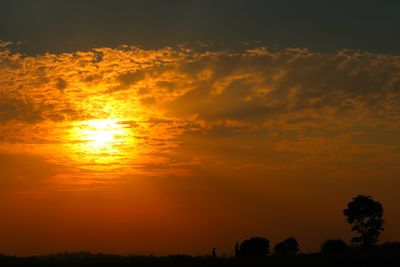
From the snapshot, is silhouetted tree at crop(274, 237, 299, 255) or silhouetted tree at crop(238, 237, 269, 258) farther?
silhouetted tree at crop(274, 237, 299, 255)

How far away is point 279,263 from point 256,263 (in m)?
2.31

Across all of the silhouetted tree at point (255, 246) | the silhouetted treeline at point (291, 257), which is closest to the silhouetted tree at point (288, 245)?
the silhouetted treeline at point (291, 257)

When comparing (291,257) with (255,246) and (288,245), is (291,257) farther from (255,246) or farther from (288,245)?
(288,245)

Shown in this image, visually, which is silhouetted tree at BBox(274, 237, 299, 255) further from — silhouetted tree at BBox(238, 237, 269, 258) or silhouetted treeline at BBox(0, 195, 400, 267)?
silhouetted tree at BBox(238, 237, 269, 258)

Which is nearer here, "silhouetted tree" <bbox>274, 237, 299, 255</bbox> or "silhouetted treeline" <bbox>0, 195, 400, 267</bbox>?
"silhouetted treeline" <bbox>0, 195, 400, 267</bbox>

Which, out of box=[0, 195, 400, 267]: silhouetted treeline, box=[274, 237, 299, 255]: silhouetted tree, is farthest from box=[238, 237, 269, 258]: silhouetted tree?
box=[274, 237, 299, 255]: silhouetted tree

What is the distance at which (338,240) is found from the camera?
427 feet

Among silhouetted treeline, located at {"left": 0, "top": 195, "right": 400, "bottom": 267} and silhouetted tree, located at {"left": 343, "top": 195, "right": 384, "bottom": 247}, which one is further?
silhouetted tree, located at {"left": 343, "top": 195, "right": 384, "bottom": 247}

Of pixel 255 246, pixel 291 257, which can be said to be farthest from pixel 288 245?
pixel 291 257

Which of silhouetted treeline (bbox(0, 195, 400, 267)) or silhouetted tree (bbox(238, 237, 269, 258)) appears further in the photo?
silhouetted tree (bbox(238, 237, 269, 258))

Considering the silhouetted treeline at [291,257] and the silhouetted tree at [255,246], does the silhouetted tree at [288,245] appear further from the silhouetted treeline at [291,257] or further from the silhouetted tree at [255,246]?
the silhouetted tree at [255,246]

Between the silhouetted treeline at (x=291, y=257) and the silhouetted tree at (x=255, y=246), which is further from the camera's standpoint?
the silhouetted tree at (x=255, y=246)

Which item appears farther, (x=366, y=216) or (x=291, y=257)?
(x=366, y=216)

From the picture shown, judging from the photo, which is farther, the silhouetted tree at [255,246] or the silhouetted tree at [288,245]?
the silhouetted tree at [288,245]
